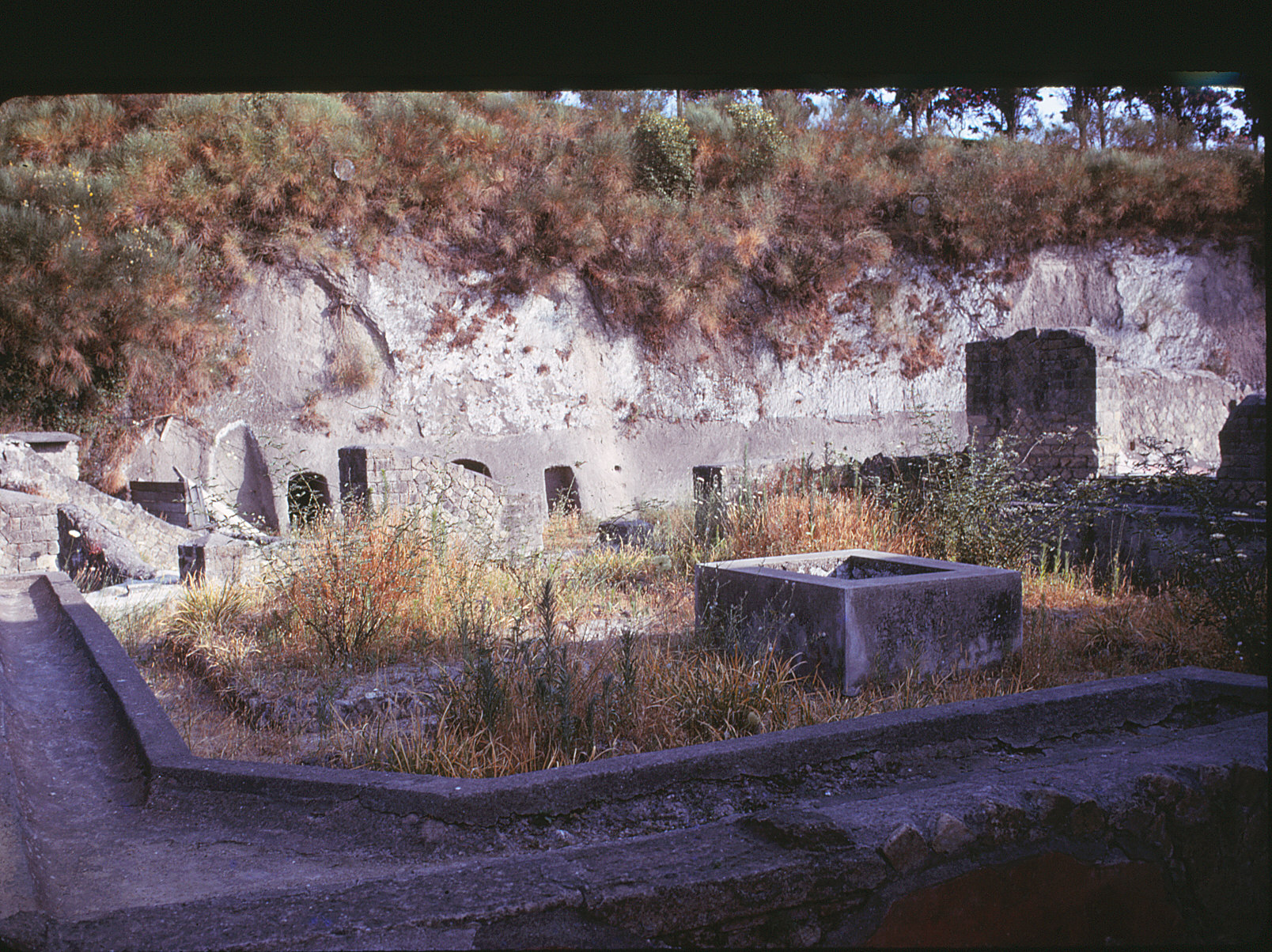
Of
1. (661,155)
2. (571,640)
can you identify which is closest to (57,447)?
(571,640)

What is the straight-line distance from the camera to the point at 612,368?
17000mm

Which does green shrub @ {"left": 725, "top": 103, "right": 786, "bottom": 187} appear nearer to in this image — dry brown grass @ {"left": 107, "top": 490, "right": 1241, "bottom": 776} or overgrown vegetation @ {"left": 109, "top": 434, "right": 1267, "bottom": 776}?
overgrown vegetation @ {"left": 109, "top": 434, "right": 1267, "bottom": 776}

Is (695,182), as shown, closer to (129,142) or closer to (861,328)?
(861,328)

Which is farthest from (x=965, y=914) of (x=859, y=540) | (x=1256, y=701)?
(x=859, y=540)

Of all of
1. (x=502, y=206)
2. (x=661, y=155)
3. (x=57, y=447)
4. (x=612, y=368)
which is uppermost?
(x=661, y=155)

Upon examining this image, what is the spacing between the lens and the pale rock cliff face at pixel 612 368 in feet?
48.0

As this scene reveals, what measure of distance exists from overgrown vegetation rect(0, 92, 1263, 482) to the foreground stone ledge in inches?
432

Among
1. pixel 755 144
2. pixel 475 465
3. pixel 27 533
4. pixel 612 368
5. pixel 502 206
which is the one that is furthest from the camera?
pixel 755 144

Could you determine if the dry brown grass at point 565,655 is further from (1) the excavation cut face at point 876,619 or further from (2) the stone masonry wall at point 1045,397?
(2) the stone masonry wall at point 1045,397

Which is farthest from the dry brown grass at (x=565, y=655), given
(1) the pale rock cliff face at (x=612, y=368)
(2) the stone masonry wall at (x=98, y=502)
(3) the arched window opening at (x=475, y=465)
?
(3) the arched window opening at (x=475, y=465)

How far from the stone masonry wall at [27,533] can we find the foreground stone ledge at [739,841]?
6.44 m

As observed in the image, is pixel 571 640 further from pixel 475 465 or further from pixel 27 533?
pixel 475 465

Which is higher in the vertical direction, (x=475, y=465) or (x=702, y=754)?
(x=475, y=465)

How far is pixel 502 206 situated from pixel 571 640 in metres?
11.9
